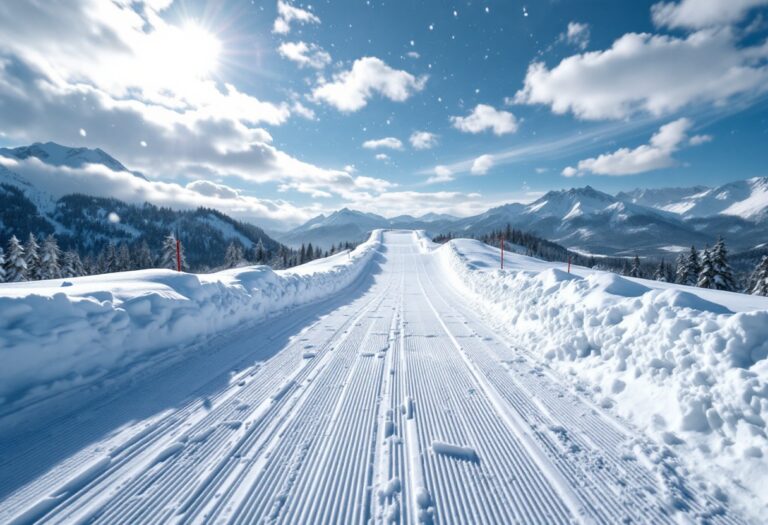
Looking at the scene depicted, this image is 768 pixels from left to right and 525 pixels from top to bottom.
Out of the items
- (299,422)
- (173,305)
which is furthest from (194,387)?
(173,305)

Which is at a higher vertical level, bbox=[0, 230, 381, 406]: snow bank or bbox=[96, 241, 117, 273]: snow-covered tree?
bbox=[0, 230, 381, 406]: snow bank

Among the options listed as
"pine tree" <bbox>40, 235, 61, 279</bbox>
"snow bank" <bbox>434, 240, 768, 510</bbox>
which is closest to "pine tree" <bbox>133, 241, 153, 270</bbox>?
"pine tree" <bbox>40, 235, 61, 279</bbox>

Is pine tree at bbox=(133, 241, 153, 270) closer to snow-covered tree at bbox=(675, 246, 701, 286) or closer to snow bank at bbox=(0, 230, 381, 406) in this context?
snow bank at bbox=(0, 230, 381, 406)

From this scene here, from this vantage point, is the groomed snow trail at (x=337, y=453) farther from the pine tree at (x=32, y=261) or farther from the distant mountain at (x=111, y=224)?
the distant mountain at (x=111, y=224)

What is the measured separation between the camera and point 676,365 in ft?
12.8

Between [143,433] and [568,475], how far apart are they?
14.3ft

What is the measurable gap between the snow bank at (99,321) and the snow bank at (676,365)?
680cm

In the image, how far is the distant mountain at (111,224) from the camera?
14238 centimetres

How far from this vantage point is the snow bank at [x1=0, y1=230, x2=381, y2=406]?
379 centimetres

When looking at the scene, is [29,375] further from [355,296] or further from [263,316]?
[355,296]

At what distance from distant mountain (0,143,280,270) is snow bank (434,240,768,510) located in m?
134

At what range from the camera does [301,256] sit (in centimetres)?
6756

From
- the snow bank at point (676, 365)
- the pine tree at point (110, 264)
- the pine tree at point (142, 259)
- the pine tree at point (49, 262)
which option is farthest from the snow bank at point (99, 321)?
the pine tree at point (142, 259)

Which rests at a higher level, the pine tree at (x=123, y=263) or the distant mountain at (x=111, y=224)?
the distant mountain at (x=111, y=224)
